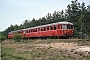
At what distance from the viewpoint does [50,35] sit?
109 feet

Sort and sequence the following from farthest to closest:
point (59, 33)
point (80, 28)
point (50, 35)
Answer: point (80, 28), point (50, 35), point (59, 33)

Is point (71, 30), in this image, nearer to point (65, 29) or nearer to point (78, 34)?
point (65, 29)

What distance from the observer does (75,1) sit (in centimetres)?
6556

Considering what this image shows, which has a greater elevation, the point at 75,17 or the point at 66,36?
the point at 75,17

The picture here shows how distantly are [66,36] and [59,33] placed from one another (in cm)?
110

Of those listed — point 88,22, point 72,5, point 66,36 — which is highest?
point 72,5

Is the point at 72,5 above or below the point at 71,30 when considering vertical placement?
above

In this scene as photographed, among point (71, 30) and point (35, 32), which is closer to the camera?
point (71, 30)

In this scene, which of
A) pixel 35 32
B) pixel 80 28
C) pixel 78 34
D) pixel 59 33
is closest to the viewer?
pixel 59 33

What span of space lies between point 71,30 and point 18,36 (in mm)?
8584

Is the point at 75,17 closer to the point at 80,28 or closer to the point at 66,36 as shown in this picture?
the point at 80,28

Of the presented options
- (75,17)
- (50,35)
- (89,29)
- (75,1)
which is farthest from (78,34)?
(50,35)

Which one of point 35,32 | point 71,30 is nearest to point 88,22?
point 35,32

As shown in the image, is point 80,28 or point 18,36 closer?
point 18,36
